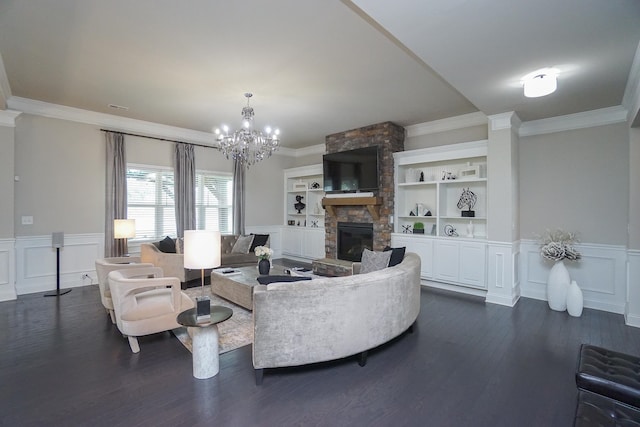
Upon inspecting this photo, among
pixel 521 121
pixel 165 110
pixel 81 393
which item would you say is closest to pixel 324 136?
pixel 165 110

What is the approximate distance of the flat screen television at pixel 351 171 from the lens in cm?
607

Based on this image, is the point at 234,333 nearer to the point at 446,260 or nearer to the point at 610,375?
the point at 610,375

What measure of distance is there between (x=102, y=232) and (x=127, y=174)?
120 centimetres

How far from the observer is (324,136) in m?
7.14

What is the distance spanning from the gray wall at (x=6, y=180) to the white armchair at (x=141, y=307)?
3180 mm

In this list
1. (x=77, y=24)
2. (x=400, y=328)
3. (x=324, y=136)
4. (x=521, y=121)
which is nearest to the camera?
(x=77, y=24)

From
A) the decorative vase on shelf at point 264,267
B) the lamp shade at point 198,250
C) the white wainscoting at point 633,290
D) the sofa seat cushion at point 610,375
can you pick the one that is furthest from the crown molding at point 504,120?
the lamp shade at point 198,250

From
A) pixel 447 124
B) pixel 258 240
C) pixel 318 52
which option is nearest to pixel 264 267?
pixel 258 240

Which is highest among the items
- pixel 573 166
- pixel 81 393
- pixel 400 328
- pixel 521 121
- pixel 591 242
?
pixel 521 121

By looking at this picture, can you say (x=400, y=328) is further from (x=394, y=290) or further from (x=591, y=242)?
(x=591, y=242)

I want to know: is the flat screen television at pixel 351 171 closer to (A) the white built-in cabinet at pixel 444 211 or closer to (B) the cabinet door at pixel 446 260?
(A) the white built-in cabinet at pixel 444 211

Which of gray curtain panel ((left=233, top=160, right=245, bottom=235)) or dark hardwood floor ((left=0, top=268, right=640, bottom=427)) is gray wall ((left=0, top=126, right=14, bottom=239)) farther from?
gray curtain panel ((left=233, top=160, right=245, bottom=235))

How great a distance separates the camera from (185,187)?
253 inches

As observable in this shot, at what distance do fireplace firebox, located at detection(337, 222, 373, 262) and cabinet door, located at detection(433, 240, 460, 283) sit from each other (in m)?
1.39
